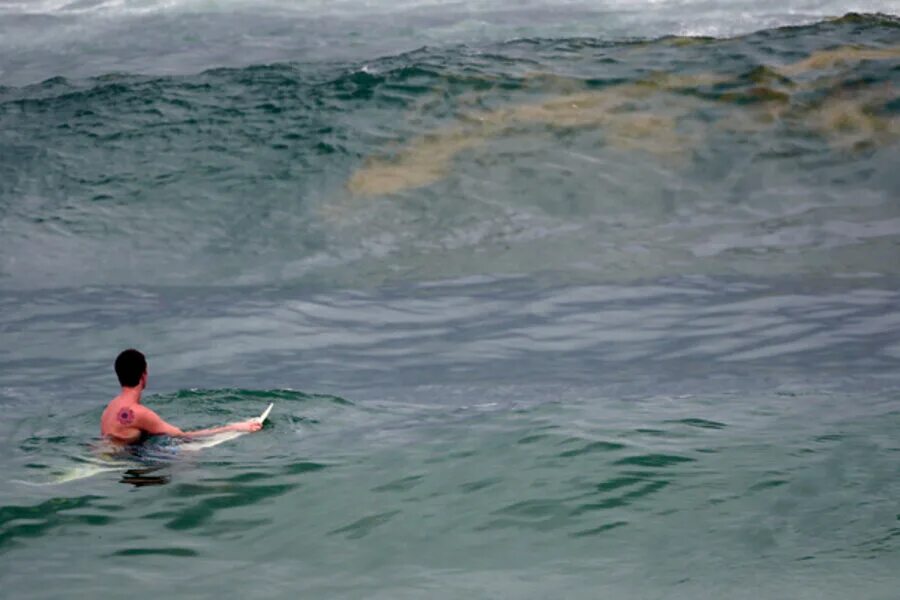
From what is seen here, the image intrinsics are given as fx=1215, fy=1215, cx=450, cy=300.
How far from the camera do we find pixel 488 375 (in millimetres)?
8711

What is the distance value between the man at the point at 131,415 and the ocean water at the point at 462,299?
0.15 metres

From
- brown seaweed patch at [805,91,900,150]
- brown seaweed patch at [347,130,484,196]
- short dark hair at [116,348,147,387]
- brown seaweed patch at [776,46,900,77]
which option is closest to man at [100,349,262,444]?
short dark hair at [116,348,147,387]

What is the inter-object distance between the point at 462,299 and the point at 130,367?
3.79 meters

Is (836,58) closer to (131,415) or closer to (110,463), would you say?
(131,415)

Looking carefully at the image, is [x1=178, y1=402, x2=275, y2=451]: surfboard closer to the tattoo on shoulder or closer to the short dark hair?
the tattoo on shoulder

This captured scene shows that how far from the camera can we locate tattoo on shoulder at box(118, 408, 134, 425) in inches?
283

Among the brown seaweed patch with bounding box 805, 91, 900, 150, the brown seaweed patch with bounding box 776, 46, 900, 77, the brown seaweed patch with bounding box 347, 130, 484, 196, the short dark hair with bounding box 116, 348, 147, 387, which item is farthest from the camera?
the brown seaweed patch with bounding box 776, 46, 900, 77

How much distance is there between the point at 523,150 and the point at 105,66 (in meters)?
7.55

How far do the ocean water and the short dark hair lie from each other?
46cm

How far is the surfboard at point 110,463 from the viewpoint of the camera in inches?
271

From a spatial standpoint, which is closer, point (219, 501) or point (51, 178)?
point (219, 501)

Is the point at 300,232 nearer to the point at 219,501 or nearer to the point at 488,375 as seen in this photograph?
the point at 488,375

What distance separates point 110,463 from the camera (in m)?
7.11

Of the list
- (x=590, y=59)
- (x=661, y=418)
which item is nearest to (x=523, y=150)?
(x=590, y=59)
